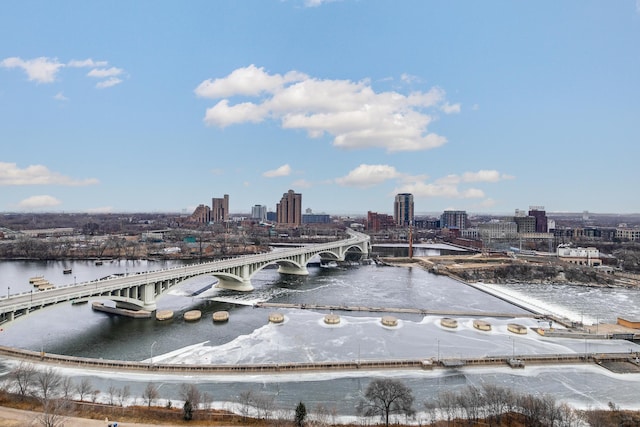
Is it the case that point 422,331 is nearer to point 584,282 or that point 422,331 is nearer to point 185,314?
point 185,314

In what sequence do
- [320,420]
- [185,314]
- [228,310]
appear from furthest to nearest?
1. [228,310]
2. [185,314]
3. [320,420]

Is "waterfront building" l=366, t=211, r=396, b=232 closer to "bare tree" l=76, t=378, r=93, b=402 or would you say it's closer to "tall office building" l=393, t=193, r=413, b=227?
"tall office building" l=393, t=193, r=413, b=227

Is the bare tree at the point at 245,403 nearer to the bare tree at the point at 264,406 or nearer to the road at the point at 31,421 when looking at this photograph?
the bare tree at the point at 264,406

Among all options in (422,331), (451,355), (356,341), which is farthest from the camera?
(422,331)

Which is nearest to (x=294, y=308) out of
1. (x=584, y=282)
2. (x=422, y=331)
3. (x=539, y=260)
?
(x=422, y=331)

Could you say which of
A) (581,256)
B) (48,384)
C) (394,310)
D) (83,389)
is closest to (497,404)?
(83,389)

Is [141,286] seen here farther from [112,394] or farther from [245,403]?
[245,403]
